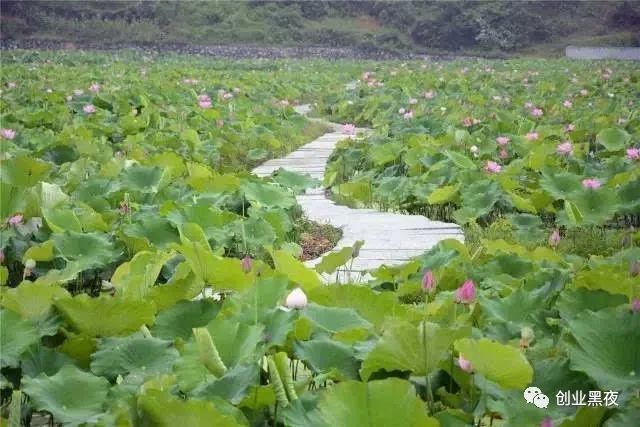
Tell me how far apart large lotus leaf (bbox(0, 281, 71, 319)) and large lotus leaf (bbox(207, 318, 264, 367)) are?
1.08 feet

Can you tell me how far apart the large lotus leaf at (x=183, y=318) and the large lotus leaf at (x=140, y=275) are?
97 millimetres

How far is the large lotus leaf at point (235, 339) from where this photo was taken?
1.42m

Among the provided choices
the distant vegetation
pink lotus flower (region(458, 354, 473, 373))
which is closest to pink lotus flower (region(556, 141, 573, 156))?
pink lotus flower (region(458, 354, 473, 373))

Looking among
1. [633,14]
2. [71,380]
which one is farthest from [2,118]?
[633,14]

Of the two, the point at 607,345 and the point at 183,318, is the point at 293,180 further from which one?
the point at 607,345

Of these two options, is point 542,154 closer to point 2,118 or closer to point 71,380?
point 71,380

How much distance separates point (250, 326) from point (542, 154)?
292 centimetres

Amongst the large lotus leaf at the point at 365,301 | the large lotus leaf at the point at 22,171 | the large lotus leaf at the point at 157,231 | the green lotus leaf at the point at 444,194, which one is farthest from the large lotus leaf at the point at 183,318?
the green lotus leaf at the point at 444,194

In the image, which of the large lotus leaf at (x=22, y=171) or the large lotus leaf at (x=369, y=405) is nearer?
the large lotus leaf at (x=369, y=405)

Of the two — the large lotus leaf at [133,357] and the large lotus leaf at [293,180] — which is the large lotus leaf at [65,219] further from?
the large lotus leaf at [293,180]

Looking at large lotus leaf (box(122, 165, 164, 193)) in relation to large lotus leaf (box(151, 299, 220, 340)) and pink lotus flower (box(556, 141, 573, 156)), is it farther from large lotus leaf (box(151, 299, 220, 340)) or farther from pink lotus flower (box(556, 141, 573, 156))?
pink lotus flower (box(556, 141, 573, 156))

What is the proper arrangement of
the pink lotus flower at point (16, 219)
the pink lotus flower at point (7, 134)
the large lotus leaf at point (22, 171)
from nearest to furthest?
the pink lotus flower at point (16, 219)
the large lotus leaf at point (22, 171)
the pink lotus flower at point (7, 134)

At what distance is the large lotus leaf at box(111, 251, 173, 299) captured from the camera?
1.76m

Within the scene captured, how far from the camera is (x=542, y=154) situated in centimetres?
410
